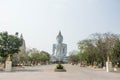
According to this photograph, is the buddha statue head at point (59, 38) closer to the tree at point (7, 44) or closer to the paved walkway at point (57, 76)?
the tree at point (7, 44)

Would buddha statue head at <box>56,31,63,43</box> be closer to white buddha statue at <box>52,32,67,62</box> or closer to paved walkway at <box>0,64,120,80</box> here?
white buddha statue at <box>52,32,67,62</box>

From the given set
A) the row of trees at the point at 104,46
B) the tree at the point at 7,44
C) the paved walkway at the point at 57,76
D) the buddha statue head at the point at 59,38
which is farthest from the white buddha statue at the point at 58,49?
the paved walkway at the point at 57,76

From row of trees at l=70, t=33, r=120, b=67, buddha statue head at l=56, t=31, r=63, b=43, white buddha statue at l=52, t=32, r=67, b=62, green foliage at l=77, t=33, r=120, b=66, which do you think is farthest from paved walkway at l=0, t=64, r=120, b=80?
white buddha statue at l=52, t=32, r=67, b=62

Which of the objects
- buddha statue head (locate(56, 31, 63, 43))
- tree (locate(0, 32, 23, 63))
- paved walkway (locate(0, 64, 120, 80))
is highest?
buddha statue head (locate(56, 31, 63, 43))

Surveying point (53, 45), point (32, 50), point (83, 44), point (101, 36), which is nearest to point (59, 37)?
point (53, 45)

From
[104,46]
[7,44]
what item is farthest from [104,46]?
[7,44]

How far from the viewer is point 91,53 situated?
79875 millimetres

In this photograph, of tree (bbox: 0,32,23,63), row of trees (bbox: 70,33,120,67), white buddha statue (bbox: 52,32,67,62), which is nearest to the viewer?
tree (bbox: 0,32,23,63)

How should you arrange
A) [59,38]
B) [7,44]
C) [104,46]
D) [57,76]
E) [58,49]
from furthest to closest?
[58,49] < [59,38] < [104,46] < [7,44] < [57,76]

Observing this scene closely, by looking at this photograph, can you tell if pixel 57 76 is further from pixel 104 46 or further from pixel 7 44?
pixel 104 46

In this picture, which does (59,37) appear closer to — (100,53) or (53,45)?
(53,45)

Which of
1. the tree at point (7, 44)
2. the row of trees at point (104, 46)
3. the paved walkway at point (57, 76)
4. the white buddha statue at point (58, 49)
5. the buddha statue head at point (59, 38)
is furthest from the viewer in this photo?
the white buddha statue at point (58, 49)

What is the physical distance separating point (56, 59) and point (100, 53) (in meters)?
128

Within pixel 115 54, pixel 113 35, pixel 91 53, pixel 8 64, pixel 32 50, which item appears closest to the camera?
pixel 8 64
